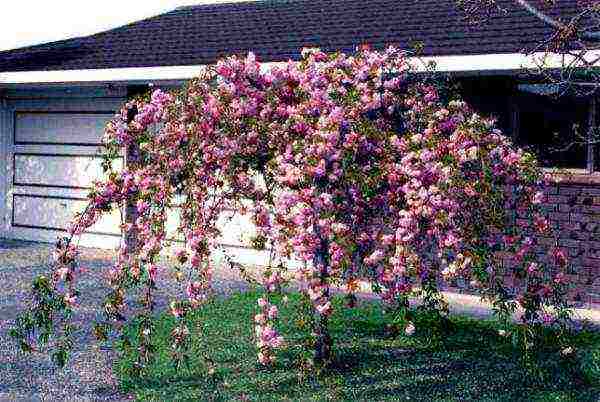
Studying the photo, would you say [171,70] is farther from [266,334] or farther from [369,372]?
[266,334]

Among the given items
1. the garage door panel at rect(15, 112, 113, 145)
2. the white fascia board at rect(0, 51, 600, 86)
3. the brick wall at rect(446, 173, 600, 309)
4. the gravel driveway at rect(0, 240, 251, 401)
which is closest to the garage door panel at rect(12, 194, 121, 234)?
the garage door panel at rect(15, 112, 113, 145)

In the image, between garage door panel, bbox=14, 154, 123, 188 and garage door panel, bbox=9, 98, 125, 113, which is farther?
garage door panel, bbox=14, 154, 123, 188

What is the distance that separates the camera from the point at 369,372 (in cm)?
693

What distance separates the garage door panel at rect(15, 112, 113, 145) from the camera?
15.2 metres

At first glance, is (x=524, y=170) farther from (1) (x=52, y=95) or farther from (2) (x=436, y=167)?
(1) (x=52, y=95)

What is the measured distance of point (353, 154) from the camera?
6.09 meters

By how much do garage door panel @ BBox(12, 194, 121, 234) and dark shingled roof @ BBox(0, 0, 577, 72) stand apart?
2435mm

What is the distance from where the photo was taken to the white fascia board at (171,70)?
9930 millimetres

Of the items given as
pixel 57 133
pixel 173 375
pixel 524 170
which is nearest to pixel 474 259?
pixel 524 170

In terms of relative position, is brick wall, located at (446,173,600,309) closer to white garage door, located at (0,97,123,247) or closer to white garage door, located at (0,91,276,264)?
white garage door, located at (0,91,276,264)

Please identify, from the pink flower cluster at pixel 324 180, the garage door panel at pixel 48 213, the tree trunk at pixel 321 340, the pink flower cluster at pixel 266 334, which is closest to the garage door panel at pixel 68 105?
the garage door panel at pixel 48 213

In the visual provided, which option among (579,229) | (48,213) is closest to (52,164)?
(48,213)

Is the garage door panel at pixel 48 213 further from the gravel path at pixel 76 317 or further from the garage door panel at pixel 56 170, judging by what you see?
the gravel path at pixel 76 317

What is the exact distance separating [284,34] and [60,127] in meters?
4.68
